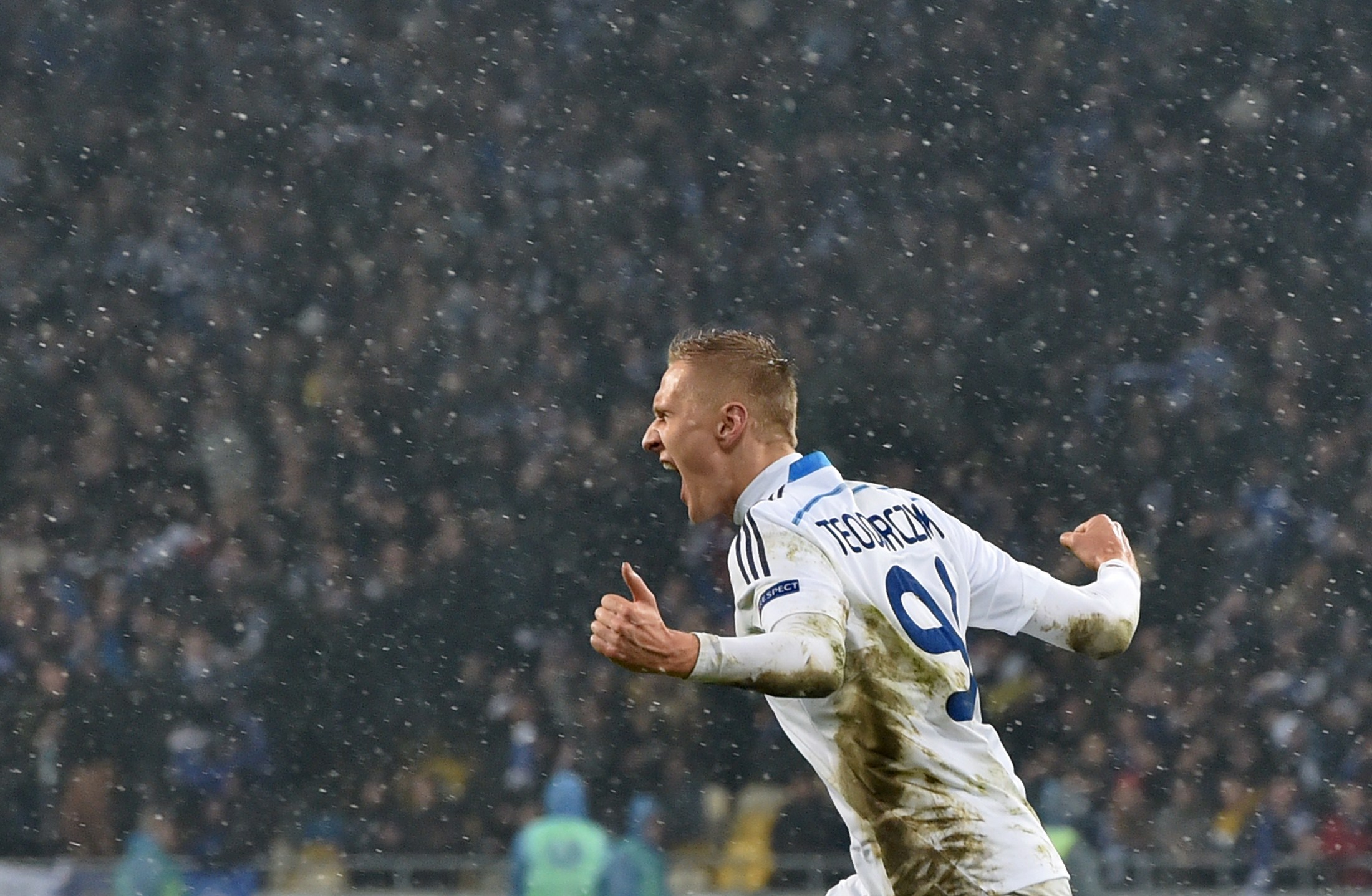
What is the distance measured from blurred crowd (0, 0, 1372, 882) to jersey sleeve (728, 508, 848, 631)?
14.2ft

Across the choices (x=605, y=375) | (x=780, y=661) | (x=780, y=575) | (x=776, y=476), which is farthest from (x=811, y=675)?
(x=605, y=375)

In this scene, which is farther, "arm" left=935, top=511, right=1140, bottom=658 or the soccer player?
"arm" left=935, top=511, right=1140, bottom=658

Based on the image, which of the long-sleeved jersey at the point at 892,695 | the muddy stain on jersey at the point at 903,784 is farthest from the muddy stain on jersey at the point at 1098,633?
the muddy stain on jersey at the point at 903,784

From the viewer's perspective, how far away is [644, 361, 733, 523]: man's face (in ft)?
8.89

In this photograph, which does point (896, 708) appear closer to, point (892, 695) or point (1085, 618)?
point (892, 695)

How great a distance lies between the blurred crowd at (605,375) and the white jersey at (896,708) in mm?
4123

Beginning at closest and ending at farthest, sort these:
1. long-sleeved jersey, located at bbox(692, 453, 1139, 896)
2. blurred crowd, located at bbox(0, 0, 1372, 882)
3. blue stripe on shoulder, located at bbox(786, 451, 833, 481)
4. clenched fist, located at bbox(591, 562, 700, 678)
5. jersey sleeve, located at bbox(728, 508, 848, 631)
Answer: clenched fist, located at bbox(591, 562, 700, 678) → jersey sleeve, located at bbox(728, 508, 848, 631) → long-sleeved jersey, located at bbox(692, 453, 1139, 896) → blue stripe on shoulder, located at bbox(786, 451, 833, 481) → blurred crowd, located at bbox(0, 0, 1372, 882)

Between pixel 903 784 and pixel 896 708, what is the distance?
4.7 inches

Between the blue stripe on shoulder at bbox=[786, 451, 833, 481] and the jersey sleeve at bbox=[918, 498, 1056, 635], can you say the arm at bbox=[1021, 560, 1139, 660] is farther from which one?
the blue stripe on shoulder at bbox=[786, 451, 833, 481]

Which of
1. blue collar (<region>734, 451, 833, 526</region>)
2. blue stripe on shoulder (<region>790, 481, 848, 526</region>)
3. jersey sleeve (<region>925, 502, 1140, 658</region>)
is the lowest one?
jersey sleeve (<region>925, 502, 1140, 658</region>)

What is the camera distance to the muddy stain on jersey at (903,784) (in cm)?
254

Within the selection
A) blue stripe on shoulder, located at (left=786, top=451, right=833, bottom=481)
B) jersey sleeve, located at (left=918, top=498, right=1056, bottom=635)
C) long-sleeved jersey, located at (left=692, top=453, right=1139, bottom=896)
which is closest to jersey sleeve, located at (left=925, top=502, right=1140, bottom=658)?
jersey sleeve, located at (left=918, top=498, right=1056, bottom=635)

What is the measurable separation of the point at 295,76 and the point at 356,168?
523 mm

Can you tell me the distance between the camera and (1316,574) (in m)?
7.38
